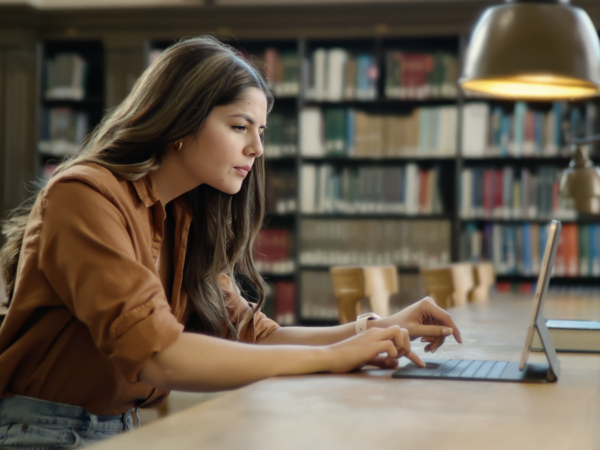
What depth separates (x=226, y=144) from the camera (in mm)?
1295

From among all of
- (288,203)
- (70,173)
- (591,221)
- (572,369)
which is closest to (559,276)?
(591,221)

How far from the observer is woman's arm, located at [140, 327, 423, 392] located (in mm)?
982

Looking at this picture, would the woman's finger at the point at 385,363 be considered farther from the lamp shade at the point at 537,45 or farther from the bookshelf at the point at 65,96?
the bookshelf at the point at 65,96

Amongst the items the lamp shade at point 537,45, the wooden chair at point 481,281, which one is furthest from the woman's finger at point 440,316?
the wooden chair at point 481,281

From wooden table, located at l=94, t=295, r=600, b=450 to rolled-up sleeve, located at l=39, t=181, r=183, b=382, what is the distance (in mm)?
156

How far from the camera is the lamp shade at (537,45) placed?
66.7 inches

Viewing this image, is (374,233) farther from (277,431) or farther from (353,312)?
(277,431)

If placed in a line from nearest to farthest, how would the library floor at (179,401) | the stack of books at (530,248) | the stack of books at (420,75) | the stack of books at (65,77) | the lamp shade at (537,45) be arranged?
the lamp shade at (537,45), the library floor at (179,401), the stack of books at (530,248), the stack of books at (420,75), the stack of books at (65,77)

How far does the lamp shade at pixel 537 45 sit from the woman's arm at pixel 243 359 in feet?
2.89

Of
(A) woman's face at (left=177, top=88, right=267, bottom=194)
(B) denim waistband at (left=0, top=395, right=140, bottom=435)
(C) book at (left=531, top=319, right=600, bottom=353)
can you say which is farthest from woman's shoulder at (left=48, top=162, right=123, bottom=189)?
(C) book at (left=531, top=319, right=600, bottom=353)

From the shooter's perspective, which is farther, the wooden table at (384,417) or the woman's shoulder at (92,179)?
the woman's shoulder at (92,179)

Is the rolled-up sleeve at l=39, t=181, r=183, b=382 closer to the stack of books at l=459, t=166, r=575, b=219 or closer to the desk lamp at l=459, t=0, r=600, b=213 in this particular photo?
the desk lamp at l=459, t=0, r=600, b=213

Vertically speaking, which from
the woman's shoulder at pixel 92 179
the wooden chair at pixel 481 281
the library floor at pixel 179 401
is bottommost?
the library floor at pixel 179 401

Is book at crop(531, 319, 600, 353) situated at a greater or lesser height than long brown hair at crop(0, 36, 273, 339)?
lesser
